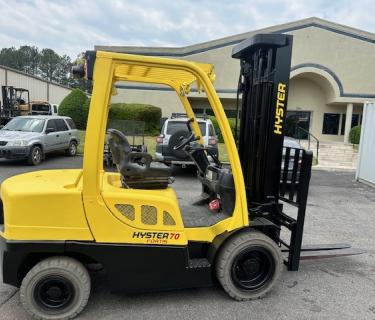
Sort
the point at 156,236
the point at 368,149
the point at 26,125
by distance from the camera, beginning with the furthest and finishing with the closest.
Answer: the point at 26,125
the point at 368,149
the point at 156,236

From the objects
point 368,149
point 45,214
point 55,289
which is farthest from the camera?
point 368,149

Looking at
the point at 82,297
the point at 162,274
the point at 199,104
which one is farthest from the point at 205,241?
the point at 199,104

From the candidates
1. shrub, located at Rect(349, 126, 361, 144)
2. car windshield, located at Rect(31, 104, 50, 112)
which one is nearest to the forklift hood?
shrub, located at Rect(349, 126, 361, 144)

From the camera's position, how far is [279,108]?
12.1 feet

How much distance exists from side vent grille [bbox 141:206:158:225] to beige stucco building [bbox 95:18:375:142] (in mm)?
20482

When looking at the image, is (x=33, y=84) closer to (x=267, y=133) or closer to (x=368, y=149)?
(x=368, y=149)

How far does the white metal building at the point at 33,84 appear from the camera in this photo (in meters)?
29.5

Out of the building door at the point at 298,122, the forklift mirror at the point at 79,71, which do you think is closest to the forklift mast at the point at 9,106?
the building door at the point at 298,122

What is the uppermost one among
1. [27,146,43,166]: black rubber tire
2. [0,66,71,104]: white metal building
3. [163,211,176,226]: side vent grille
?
[0,66,71,104]: white metal building

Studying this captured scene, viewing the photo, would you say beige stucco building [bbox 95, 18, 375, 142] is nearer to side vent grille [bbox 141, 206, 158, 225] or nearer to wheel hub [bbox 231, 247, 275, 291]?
wheel hub [bbox 231, 247, 275, 291]

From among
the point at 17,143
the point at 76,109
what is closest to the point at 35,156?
the point at 17,143

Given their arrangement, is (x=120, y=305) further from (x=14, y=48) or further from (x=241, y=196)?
(x=14, y=48)

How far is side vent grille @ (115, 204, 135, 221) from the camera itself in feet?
10.5

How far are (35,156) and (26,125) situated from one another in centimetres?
158
